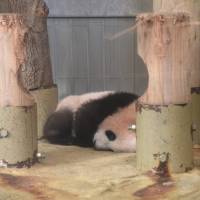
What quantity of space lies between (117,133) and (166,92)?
0.74 m

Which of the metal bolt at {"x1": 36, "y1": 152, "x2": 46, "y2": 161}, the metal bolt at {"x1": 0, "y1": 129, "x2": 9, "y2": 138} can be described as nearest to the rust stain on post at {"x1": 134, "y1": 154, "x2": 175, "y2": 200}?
the metal bolt at {"x1": 36, "y1": 152, "x2": 46, "y2": 161}

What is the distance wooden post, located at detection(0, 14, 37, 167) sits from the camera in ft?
8.96

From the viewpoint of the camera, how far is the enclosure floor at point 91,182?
93.9 inches

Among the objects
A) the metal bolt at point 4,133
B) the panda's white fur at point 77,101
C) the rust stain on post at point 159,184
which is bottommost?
the rust stain on post at point 159,184

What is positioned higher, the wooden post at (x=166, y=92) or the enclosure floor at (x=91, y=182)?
the wooden post at (x=166, y=92)

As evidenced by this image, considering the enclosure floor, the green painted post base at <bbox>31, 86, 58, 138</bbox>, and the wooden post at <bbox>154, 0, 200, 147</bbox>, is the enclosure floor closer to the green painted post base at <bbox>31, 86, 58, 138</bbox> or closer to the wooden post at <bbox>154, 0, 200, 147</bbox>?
the wooden post at <bbox>154, 0, 200, 147</bbox>

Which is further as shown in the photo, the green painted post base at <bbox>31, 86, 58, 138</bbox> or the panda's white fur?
the green painted post base at <bbox>31, 86, 58, 138</bbox>

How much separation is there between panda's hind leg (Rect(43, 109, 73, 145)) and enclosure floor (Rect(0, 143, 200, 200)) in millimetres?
510

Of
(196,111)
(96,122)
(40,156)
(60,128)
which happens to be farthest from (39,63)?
(196,111)

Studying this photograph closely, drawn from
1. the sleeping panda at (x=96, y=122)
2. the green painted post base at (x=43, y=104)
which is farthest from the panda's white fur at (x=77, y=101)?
the green painted post base at (x=43, y=104)

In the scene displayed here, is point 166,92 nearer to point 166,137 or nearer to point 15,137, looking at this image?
point 166,137

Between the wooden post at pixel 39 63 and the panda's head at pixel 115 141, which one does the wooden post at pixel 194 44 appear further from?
the wooden post at pixel 39 63

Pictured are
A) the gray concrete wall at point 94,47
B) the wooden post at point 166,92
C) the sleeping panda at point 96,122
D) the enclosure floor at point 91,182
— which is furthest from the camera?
the gray concrete wall at point 94,47

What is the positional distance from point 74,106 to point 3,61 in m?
0.93
